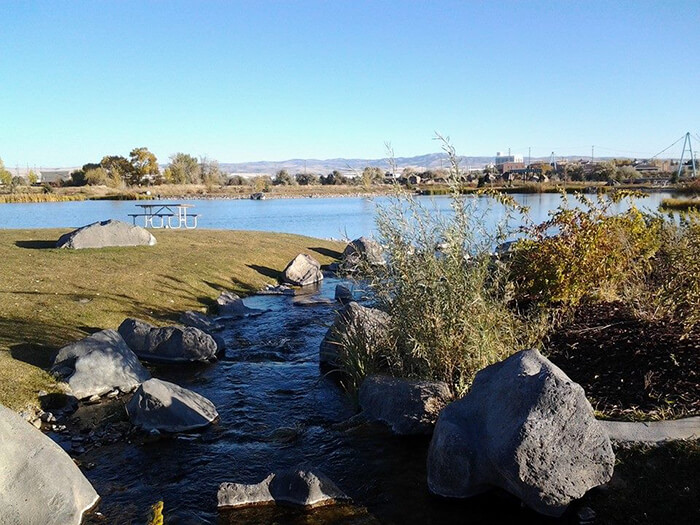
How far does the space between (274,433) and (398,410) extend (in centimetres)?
181

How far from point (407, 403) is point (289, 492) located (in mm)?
2229

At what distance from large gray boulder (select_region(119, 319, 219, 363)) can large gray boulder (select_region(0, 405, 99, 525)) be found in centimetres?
494

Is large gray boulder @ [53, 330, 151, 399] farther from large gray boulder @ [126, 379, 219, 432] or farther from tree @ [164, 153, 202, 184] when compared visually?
tree @ [164, 153, 202, 184]

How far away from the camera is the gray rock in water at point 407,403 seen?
7.45 m

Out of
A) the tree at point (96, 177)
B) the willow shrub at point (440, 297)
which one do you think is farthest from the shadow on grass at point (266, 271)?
the tree at point (96, 177)

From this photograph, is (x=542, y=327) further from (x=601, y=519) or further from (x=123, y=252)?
(x=123, y=252)

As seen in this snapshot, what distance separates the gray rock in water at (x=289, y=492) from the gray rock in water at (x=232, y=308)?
9305 mm

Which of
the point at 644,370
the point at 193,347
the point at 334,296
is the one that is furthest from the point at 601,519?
the point at 334,296

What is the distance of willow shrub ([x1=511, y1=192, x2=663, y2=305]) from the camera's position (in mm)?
9844

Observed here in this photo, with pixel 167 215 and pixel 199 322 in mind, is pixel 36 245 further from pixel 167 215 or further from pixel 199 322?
pixel 167 215

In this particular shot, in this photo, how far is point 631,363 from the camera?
7684 millimetres

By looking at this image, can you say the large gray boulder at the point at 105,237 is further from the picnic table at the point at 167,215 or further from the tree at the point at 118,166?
the tree at the point at 118,166

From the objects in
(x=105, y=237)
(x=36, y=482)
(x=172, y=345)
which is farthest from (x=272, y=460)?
(x=105, y=237)

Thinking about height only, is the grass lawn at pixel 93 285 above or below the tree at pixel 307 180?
below
